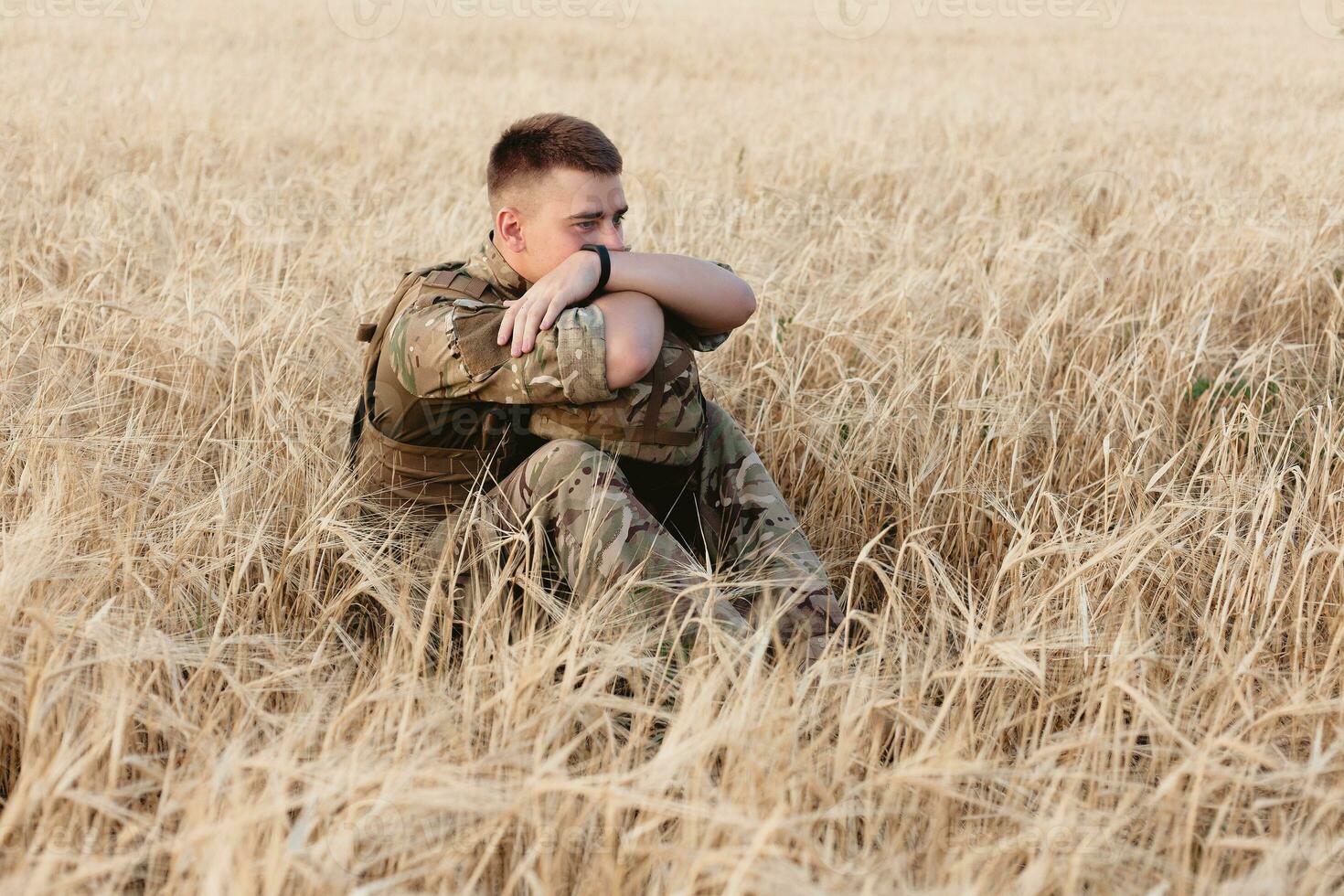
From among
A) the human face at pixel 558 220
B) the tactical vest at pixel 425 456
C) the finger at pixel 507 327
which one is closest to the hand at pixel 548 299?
the finger at pixel 507 327

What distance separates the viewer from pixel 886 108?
743 cm

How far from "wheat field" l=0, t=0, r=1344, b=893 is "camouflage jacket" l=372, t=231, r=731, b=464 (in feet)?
0.81

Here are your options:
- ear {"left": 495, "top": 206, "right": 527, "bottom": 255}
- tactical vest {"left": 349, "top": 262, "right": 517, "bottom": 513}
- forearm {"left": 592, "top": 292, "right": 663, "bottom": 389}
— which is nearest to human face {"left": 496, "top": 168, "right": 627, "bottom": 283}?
ear {"left": 495, "top": 206, "right": 527, "bottom": 255}

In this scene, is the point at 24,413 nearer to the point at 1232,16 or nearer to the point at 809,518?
the point at 809,518

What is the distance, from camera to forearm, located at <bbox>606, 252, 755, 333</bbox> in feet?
7.20

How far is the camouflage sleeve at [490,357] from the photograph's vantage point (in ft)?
6.70

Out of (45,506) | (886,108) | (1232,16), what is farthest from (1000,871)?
(1232,16)

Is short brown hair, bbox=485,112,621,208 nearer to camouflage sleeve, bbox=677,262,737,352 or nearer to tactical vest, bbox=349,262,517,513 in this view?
tactical vest, bbox=349,262,517,513

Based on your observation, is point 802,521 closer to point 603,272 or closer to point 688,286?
point 688,286

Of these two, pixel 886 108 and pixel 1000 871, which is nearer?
pixel 1000 871

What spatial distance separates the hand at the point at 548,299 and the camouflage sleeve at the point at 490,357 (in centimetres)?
2

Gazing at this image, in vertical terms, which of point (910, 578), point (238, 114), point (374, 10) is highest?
point (374, 10)

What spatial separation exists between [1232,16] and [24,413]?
2564cm

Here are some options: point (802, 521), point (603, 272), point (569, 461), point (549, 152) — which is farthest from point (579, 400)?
point (802, 521)
